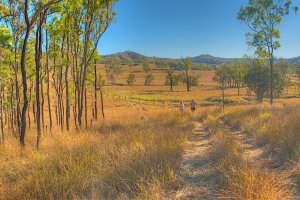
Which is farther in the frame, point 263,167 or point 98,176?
point 263,167

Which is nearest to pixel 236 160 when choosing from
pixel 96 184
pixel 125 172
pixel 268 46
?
pixel 125 172

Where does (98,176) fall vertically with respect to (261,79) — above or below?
below

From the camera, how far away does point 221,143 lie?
695 centimetres

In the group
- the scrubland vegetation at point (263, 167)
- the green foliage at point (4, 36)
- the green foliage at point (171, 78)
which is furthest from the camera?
the green foliage at point (171, 78)

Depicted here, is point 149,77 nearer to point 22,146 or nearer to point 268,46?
point 268,46

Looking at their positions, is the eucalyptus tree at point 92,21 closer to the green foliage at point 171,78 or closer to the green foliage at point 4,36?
the green foliage at point 4,36

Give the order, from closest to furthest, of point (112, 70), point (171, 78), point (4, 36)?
point (4, 36)
point (171, 78)
point (112, 70)

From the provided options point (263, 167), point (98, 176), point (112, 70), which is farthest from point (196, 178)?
point (112, 70)

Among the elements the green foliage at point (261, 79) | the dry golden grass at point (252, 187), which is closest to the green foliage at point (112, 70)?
the green foliage at point (261, 79)

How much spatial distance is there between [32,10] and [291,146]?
1014 cm

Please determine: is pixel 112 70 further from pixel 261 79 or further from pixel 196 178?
pixel 196 178

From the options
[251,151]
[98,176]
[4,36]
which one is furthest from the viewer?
[4,36]

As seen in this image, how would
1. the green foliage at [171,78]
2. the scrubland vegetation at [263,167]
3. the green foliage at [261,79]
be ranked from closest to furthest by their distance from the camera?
the scrubland vegetation at [263,167] < the green foliage at [261,79] < the green foliage at [171,78]

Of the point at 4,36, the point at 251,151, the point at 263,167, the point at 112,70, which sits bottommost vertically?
the point at 251,151
